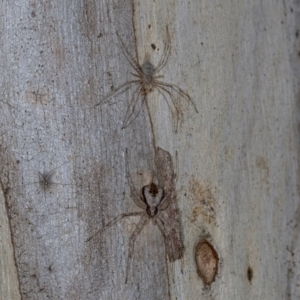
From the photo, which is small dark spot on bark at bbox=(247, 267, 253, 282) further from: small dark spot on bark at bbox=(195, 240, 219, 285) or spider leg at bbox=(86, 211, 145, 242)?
spider leg at bbox=(86, 211, 145, 242)

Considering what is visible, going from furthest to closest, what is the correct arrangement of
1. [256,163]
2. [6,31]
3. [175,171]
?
[256,163], [175,171], [6,31]

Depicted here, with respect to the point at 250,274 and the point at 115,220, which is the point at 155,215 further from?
the point at 250,274

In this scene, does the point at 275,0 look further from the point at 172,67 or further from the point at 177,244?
the point at 177,244

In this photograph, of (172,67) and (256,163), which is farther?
(256,163)

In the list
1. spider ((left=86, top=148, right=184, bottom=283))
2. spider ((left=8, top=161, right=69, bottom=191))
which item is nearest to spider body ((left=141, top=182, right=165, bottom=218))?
spider ((left=86, top=148, right=184, bottom=283))

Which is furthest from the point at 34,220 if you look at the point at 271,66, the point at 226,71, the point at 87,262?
the point at 271,66

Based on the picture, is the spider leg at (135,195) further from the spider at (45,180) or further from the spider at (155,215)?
the spider at (45,180)

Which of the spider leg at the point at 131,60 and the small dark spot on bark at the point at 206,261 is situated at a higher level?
the spider leg at the point at 131,60

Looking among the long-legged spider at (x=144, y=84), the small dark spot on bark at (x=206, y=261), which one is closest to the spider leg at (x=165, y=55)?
the long-legged spider at (x=144, y=84)

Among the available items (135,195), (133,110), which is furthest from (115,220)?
(133,110)
